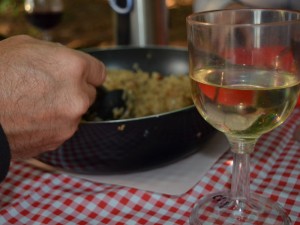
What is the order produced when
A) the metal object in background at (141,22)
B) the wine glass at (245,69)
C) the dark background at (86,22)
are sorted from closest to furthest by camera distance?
the wine glass at (245,69) < the metal object in background at (141,22) < the dark background at (86,22)

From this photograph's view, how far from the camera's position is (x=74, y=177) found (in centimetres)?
77

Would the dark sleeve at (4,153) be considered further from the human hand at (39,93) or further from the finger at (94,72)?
the finger at (94,72)

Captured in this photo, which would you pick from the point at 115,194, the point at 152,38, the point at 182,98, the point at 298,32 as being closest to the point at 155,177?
the point at 115,194

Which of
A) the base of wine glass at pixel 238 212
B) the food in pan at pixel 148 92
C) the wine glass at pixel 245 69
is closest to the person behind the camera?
the wine glass at pixel 245 69

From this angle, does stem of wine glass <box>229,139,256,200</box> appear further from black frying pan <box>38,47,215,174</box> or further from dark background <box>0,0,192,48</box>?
dark background <box>0,0,192,48</box>

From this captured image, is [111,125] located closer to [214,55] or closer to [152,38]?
[214,55]

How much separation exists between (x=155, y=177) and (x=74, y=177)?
0.14 meters

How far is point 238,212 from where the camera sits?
25.0 inches

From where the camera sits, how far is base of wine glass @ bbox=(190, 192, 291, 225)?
621 millimetres

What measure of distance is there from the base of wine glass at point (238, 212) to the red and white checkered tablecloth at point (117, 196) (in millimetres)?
17

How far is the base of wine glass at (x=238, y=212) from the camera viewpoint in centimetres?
62

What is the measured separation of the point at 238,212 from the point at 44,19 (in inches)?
49.5

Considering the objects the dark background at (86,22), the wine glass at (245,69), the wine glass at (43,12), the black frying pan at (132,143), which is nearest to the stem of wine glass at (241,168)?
the wine glass at (245,69)

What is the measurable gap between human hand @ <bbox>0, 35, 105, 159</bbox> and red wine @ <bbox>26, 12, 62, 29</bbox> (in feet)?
3.48
